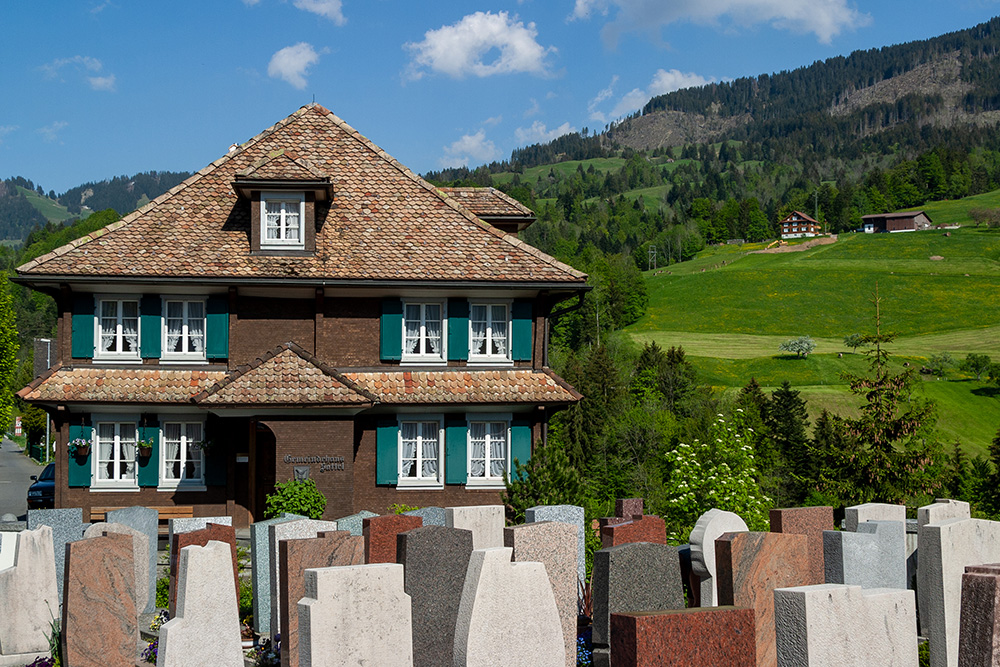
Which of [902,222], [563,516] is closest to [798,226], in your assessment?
[902,222]

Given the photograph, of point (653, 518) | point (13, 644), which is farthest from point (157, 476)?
point (653, 518)

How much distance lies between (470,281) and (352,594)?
649 inches

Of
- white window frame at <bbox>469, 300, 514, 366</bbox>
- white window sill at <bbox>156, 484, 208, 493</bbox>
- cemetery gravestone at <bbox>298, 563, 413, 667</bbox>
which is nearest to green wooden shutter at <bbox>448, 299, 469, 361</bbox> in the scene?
white window frame at <bbox>469, 300, 514, 366</bbox>

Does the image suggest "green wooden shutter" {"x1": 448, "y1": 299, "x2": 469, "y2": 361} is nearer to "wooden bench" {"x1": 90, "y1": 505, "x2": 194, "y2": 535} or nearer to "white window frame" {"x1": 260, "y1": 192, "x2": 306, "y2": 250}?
"white window frame" {"x1": 260, "y1": 192, "x2": 306, "y2": 250}

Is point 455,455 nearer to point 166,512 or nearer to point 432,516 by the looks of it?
point 166,512

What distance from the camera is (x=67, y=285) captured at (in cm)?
2330

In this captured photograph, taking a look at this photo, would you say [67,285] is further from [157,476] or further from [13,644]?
[13,644]

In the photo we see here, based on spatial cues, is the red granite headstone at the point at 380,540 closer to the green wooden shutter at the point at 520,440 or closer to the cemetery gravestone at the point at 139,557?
the cemetery gravestone at the point at 139,557

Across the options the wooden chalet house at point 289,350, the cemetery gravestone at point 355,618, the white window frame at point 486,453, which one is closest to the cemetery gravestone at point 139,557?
the cemetery gravestone at point 355,618

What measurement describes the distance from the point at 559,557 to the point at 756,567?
2103mm

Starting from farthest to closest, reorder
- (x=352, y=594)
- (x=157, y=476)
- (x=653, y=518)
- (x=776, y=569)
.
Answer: (x=157, y=476)
(x=653, y=518)
(x=776, y=569)
(x=352, y=594)

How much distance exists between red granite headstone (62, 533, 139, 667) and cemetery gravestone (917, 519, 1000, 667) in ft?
29.8

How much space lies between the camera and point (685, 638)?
20.6 feet

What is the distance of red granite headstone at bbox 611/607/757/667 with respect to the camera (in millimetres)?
6129
